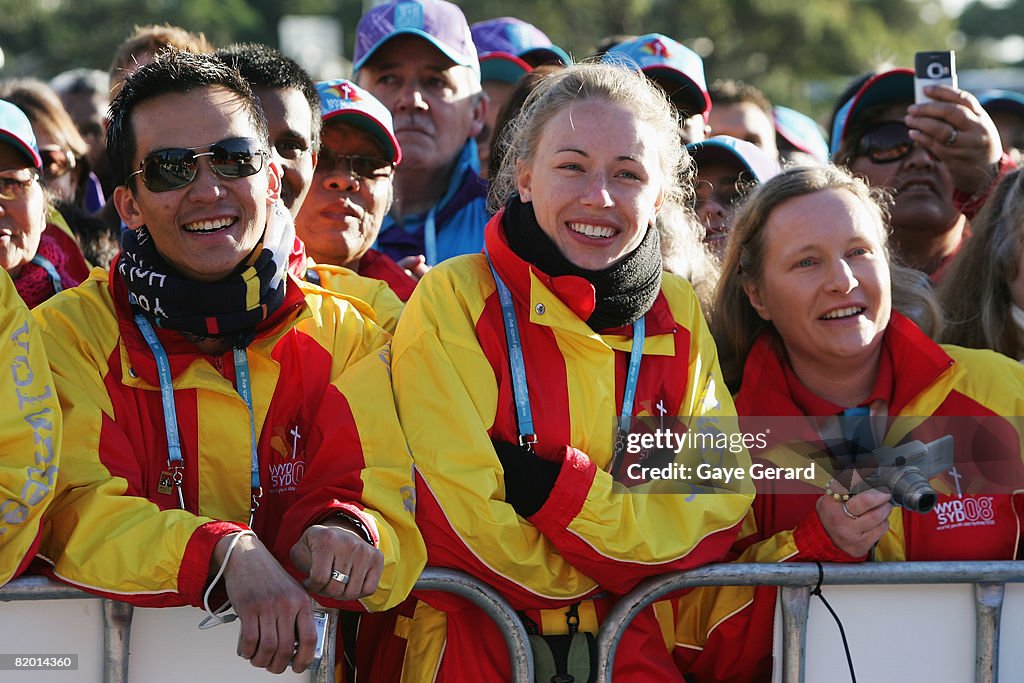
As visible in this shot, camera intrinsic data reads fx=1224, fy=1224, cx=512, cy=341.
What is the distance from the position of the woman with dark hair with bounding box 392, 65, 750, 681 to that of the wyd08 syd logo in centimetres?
58

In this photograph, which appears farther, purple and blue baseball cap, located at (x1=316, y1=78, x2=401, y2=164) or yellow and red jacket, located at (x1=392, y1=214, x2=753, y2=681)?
purple and blue baseball cap, located at (x1=316, y1=78, x2=401, y2=164)

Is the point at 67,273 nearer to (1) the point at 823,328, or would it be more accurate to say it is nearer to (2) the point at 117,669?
(2) the point at 117,669

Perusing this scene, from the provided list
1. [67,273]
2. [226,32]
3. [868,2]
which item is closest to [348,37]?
[226,32]

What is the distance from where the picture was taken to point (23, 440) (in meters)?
2.81

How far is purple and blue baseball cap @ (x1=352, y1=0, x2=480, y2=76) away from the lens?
507 centimetres

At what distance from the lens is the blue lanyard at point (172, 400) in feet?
10.2

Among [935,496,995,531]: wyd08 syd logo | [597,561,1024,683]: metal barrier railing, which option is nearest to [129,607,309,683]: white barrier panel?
[597,561,1024,683]: metal barrier railing

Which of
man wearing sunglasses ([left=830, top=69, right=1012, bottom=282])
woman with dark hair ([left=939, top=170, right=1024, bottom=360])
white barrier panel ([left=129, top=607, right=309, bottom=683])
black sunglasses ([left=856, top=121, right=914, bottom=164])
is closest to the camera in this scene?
white barrier panel ([left=129, top=607, right=309, bottom=683])

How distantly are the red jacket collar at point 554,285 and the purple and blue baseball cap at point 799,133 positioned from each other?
129 inches

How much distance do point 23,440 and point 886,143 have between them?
3806 millimetres

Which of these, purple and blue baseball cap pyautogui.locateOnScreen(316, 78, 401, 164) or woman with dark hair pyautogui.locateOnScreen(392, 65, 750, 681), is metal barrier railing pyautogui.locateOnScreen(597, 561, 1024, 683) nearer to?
woman with dark hair pyautogui.locateOnScreen(392, 65, 750, 681)

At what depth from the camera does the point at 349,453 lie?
10.0 feet

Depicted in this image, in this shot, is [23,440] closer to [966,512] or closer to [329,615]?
[329,615]

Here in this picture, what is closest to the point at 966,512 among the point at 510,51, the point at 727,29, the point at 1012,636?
the point at 1012,636
